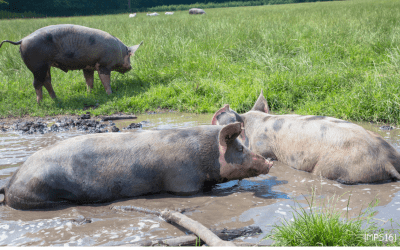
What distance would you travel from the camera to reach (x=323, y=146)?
3.85 m

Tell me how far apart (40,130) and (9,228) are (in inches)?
144

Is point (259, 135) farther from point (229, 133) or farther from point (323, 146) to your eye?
point (229, 133)

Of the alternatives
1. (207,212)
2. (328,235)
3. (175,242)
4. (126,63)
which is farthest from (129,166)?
(126,63)

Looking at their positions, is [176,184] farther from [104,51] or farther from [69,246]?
[104,51]

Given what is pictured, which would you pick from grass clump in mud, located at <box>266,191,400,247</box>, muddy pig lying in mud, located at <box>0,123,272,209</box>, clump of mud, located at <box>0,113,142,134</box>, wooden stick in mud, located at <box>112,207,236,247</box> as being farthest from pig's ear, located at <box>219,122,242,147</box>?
clump of mud, located at <box>0,113,142,134</box>

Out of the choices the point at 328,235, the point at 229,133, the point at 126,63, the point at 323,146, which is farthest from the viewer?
the point at 126,63

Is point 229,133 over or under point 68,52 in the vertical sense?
under

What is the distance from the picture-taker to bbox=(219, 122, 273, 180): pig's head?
11.6 feet

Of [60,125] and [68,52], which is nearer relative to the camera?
[60,125]

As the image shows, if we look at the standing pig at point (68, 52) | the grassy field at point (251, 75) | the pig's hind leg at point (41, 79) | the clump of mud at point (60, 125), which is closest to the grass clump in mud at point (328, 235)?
the grassy field at point (251, 75)

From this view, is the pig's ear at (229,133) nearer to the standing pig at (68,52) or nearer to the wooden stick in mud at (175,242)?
the wooden stick in mud at (175,242)

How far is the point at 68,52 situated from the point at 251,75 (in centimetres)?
408

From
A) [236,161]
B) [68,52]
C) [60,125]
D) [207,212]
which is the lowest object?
[60,125]

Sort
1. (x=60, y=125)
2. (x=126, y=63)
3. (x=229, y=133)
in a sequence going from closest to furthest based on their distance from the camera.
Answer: (x=229, y=133) < (x=60, y=125) < (x=126, y=63)
